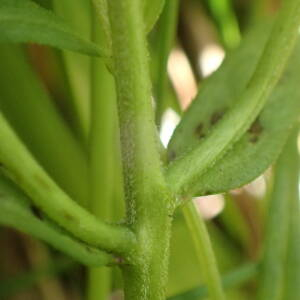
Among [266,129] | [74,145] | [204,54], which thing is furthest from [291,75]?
[204,54]

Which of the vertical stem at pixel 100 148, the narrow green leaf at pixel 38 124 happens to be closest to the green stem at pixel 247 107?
the vertical stem at pixel 100 148

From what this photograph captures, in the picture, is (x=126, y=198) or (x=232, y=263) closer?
(x=126, y=198)

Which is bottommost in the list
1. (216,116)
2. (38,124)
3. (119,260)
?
(119,260)

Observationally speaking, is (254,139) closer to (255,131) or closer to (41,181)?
(255,131)

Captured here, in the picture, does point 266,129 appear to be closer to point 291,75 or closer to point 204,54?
point 291,75

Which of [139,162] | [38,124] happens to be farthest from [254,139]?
[38,124]

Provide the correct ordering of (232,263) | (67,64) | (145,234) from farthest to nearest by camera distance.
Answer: (232,263)
(67,64)
(145,234)

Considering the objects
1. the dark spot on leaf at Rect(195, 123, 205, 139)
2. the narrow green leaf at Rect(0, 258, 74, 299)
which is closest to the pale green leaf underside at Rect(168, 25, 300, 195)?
the dark spot on leaf at Rect(195, 123, 205, 139)
